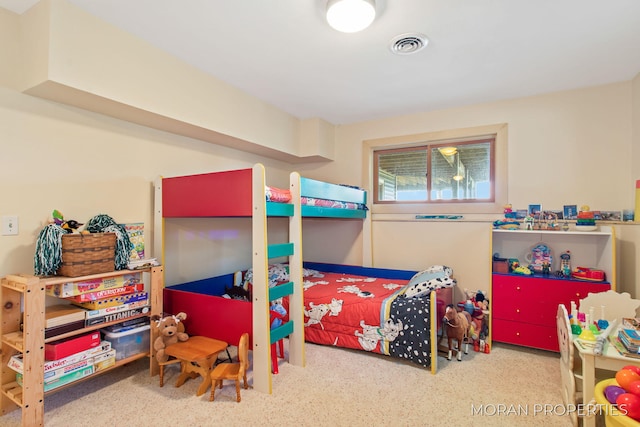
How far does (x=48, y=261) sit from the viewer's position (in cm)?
195

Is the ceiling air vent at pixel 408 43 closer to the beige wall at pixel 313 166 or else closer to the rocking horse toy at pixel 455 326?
the beige wall at pixel 313 166

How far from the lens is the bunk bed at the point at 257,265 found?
85.2 inches

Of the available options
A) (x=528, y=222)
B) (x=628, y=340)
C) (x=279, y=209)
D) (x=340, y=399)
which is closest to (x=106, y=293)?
(x=279, y=209)

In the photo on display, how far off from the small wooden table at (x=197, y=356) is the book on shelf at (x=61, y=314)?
59 centimetres

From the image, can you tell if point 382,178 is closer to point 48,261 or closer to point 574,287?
point 574,287

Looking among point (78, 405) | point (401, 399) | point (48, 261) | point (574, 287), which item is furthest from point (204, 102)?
point (574, 287)

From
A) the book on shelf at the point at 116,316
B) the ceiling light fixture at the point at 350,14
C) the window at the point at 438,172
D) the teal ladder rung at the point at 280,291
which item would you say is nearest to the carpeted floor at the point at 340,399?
the book on shelf at the point at 116,316

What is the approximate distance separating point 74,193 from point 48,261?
543mm

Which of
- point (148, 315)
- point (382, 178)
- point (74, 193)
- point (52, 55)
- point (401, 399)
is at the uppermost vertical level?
point (52, 55)

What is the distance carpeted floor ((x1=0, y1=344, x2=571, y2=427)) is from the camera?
6.20 feet

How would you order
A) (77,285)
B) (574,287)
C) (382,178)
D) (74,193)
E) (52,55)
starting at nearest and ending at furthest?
(52,55)
(77,285)
(74,193)
(574,287)
(382,178)

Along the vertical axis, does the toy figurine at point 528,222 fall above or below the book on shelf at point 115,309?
above

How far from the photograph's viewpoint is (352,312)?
9.18 feet

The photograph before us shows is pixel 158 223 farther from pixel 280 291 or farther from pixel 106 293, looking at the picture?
pixel 280 291
